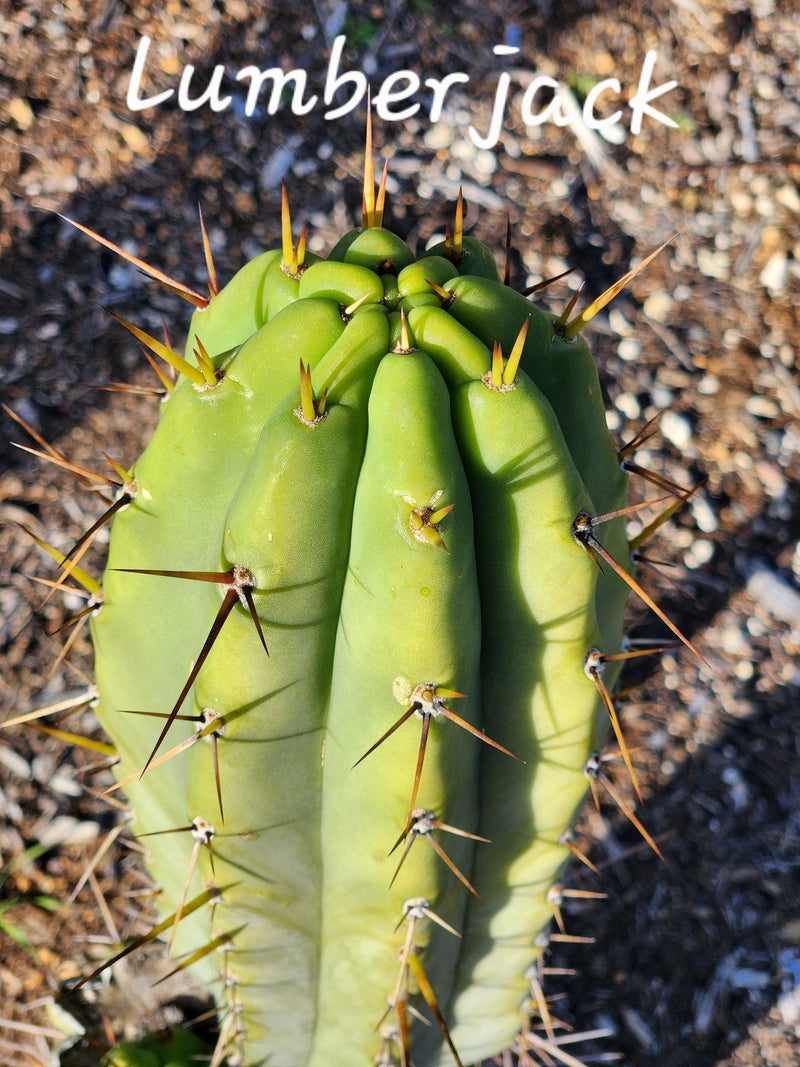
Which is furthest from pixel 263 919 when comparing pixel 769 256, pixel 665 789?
pixel 769 256

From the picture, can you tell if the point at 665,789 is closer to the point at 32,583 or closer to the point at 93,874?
the point at 93,874

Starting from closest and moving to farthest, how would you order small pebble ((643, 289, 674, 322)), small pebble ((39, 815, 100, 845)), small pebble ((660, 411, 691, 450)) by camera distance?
small pebble ((39, 815, 100, 845)), small pebble ((660, 411, 691, 450)), small pebble ((643, 289, 674, 322))

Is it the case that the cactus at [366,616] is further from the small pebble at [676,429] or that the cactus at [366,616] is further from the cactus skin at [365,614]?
the small pebble at [676,429]

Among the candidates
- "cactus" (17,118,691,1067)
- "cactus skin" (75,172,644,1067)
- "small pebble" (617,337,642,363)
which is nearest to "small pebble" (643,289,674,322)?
"small pebble" (617,337,642,363)

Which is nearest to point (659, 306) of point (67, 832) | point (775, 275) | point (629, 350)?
point (629, 350)

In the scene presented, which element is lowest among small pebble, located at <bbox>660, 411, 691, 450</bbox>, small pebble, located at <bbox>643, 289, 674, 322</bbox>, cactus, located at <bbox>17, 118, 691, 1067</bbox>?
cactus, located at <bbox>17, 118, 691, 1067</bbox>

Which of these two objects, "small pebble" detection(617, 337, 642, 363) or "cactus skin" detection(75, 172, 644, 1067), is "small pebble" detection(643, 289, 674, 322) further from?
"cactus skin" detection(75, 172, 644, 1067)

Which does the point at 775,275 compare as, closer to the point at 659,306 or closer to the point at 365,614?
the point at 659,306
